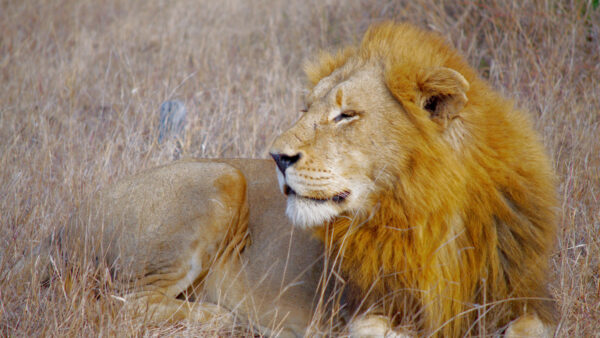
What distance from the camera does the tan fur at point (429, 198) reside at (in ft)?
7.94

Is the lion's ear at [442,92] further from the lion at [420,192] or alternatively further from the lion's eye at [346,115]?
the lion's eye at [346,115]

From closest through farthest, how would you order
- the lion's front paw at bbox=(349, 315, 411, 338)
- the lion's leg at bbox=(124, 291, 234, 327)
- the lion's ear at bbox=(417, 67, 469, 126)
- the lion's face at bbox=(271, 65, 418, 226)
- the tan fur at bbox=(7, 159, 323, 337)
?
1. the lion's ear at bbox=(417, 67, 469, 126)
2. the lion's face at bbox=(271, 65, 418, 226)
3. the lion's front paw at bbox=(349, 315, 411, 338)
4. the lion's leg at bbox=(124, 291, 234, 327)
5. the tan fur at bbox=(7, 159, 323, 337)

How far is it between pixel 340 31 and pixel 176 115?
8.20 feet

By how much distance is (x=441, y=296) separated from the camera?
250cm

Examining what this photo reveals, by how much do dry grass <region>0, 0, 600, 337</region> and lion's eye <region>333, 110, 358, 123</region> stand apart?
1.26 m

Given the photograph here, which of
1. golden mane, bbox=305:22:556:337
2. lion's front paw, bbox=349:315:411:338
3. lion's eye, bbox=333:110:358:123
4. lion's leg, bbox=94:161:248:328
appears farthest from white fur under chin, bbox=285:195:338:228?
lion's leg, bbox=94:161:248:328

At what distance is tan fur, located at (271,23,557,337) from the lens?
7.94 feet

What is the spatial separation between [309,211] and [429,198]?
19.8 inches

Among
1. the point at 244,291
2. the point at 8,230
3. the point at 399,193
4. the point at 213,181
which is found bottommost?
the point at 244,291

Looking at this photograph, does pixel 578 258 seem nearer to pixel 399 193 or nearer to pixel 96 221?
pixel 399 193

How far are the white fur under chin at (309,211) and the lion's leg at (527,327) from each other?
874mm

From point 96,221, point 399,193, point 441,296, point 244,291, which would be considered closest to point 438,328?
point 441,296

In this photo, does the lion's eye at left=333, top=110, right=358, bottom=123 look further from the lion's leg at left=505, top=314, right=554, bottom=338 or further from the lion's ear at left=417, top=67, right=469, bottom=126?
the lion's leg at left=505, top=314, right=554, bottom=338

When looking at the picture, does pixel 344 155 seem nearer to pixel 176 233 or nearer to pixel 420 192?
pixel 420 192
